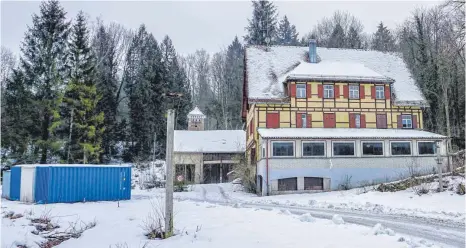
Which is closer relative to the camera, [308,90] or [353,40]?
[308,90]

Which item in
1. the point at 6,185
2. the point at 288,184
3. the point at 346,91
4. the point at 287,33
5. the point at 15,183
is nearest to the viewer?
the point at 15,183

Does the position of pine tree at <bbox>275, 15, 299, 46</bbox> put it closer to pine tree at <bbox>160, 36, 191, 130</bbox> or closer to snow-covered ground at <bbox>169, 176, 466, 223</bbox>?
pine tree at <bbox>160, 36, 191, 130</bbox>

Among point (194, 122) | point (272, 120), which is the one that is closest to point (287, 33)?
point (194, 122)

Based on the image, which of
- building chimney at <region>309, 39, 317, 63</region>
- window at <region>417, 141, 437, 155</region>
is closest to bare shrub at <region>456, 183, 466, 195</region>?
window at <region>417, 141, 437, 155</region>

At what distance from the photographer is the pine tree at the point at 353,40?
4871 cm

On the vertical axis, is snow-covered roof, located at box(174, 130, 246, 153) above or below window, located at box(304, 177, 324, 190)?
above

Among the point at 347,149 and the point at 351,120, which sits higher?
the point at 351,120

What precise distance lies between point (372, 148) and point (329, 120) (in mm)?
4242

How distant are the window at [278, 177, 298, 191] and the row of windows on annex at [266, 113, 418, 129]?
15.8 ft

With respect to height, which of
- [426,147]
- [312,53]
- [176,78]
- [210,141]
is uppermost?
[176,78]

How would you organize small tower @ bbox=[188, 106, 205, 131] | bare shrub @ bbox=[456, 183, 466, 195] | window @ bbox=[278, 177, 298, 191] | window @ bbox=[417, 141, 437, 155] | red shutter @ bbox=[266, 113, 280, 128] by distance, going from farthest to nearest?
small tower @ bbox=[188, 106, 205, 131]
red shutter @ bbox=[266, 113, 280, 128]
window @ bbox=[417, 141, 437, 155]
window @ bbox=[278, 177, 298, 191]
bare shrub @ bbox=[456, 183, 466, 195]

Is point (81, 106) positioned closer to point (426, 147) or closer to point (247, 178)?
point (247, 178)

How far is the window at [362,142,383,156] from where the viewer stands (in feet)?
91.1

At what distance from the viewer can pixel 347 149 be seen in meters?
27.7
